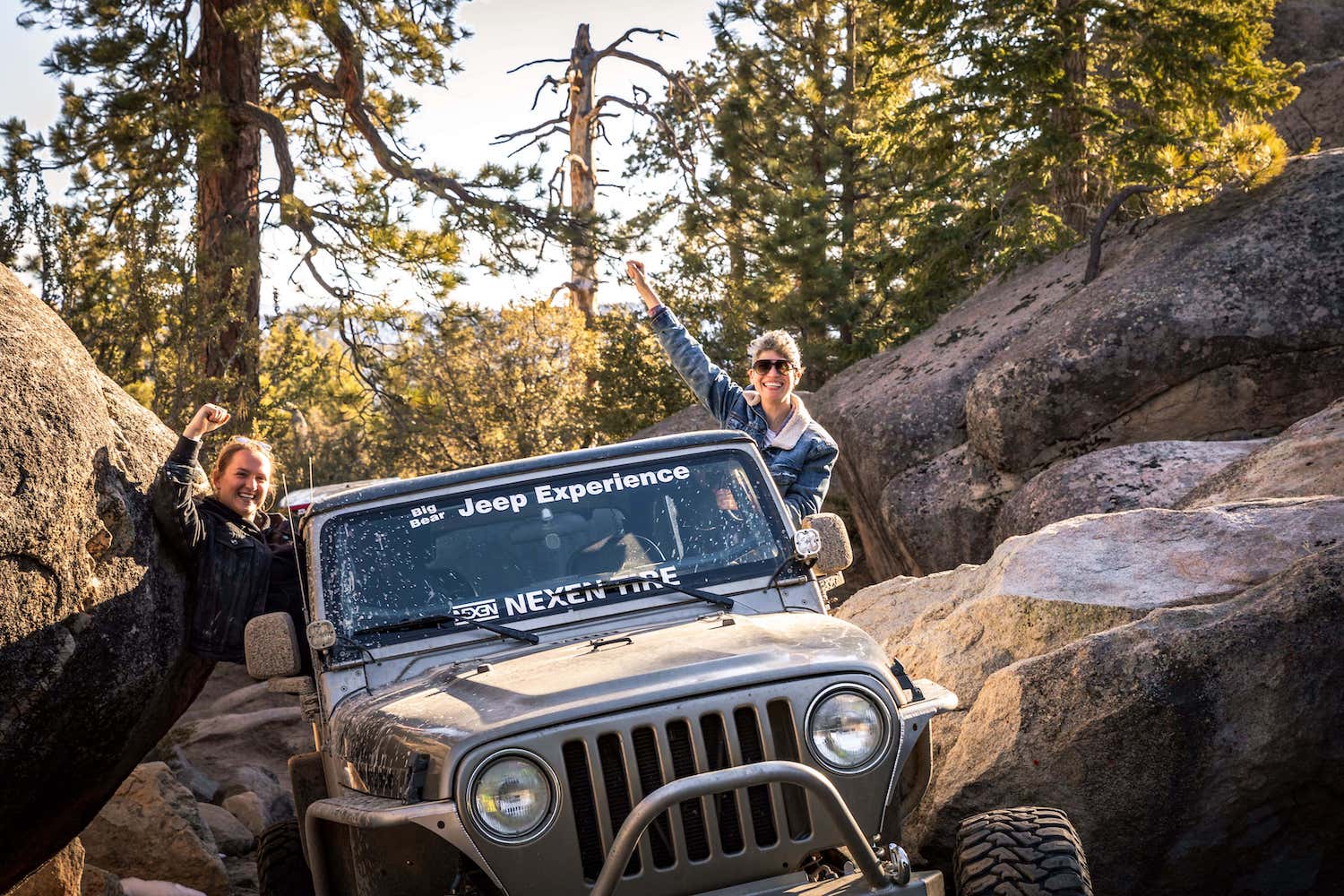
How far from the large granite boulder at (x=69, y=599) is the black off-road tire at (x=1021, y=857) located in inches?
144

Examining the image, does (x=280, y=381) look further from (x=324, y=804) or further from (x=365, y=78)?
(x=324, y=804)

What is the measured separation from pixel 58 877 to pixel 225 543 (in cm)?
162

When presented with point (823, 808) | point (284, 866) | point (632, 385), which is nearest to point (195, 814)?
point (284, 866)

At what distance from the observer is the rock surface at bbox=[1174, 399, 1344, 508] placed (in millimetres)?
6793

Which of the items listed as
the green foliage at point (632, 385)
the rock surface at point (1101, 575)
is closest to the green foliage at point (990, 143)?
the green foliage at point (632, 385)

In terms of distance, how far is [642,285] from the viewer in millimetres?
7168

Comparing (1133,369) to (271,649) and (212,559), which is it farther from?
(271,649)

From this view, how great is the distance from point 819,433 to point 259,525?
2698 millimetres

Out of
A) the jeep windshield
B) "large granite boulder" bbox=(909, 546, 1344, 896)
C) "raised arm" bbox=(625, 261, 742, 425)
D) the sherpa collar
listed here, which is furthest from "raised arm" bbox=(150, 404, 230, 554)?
"large granite boulder" bbox=(909, 546, 1344, 896)

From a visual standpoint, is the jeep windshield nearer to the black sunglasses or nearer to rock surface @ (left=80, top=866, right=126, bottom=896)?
the black sunglasses

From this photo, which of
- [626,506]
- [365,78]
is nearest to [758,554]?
[626,506]

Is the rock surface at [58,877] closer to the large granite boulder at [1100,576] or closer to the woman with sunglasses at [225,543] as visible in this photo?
the woman with sunglasses at [225,543]

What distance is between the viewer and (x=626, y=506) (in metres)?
4.82

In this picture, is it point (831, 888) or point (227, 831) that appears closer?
point (831, 888)
